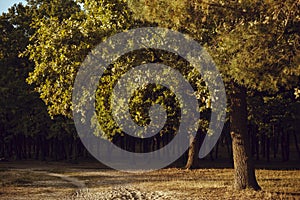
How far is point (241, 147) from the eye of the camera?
21109 millimetres

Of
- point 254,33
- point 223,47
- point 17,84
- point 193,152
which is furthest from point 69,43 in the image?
point 17,84

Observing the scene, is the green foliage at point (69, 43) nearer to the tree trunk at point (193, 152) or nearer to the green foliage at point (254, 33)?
the green foliage at point (254, 33)

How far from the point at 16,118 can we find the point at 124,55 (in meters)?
34.6

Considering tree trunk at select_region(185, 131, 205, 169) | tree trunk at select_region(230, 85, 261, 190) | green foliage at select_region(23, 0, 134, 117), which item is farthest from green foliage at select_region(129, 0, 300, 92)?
tree trunk at select_region(185, 131, 205, 169)

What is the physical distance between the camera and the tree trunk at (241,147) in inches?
822

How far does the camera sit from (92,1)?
24281mm

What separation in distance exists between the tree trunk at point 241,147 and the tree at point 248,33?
3.93 metres

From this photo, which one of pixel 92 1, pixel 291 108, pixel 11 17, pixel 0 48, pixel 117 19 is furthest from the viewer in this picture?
pixel 11 17

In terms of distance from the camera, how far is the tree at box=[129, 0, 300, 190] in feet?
49.2

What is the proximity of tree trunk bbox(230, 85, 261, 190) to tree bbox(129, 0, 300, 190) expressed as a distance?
3932 millimetres

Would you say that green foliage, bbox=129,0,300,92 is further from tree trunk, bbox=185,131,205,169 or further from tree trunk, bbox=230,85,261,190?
tree trunk, bbox=185,131,205,169

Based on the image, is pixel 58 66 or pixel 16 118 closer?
pixel 58 66

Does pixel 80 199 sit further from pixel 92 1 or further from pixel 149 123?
pixel 92 1

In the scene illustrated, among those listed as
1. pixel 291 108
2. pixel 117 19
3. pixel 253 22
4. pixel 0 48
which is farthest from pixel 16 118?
pixel 253 22
